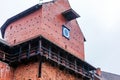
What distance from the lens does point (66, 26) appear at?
85.9 ft

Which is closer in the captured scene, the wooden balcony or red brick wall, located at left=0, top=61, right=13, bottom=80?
the wooden balcony

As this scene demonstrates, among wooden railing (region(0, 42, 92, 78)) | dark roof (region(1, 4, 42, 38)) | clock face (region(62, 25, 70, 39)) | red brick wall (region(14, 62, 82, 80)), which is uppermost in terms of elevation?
dark roof (region(1, 4, 42, 38))

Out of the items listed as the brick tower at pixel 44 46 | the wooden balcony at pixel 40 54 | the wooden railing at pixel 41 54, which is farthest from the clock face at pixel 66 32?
the wooden railing at pixel 41 54

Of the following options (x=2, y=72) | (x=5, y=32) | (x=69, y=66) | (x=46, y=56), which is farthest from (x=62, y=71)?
(x=5, y=32)

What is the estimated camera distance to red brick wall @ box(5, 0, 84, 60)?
23672 millimetres

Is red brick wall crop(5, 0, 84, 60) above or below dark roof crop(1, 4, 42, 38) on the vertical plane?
below

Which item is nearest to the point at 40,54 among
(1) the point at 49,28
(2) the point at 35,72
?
(2) the point at 35,72

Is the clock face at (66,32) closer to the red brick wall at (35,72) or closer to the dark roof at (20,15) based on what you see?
the dark roof at (20,15)

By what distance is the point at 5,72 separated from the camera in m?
22.1

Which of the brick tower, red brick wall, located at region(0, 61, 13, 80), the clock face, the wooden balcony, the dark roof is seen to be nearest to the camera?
the wooden balcony

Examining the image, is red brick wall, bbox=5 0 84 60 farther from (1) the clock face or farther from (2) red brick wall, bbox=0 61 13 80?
(2) red brick wall, bbox=0 61 13 80

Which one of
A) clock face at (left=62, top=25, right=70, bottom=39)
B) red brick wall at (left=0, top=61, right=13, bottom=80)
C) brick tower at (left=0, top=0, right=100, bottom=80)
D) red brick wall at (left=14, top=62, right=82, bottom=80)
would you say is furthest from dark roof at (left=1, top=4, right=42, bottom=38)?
red brick wall at (left=0, top=61, right=13, bottom=80)

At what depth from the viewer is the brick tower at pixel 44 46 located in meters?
21.7

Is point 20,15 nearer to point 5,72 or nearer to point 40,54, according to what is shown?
point 5,72
